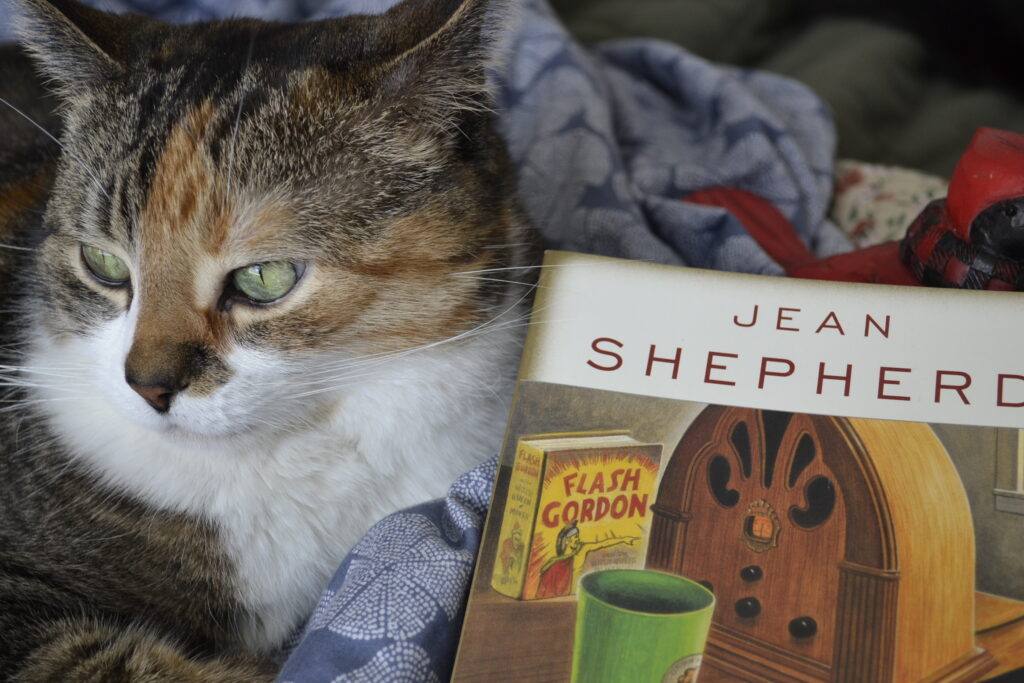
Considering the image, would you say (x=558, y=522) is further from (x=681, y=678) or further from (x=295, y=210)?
(x=295, y=210)

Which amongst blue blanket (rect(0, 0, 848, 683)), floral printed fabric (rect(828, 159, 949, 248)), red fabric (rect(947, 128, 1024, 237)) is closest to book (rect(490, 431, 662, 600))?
red fabric (rect(947, 128, 1024, 237))

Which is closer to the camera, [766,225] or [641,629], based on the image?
[641,629]

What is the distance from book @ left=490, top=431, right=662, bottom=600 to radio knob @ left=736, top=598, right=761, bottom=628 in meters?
0.09

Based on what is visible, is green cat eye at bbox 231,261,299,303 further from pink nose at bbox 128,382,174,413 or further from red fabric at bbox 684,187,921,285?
red fabric at bbox 684,187,921,285

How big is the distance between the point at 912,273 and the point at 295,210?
61cm

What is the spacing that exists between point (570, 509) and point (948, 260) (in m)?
0.44

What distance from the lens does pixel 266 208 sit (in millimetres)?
778

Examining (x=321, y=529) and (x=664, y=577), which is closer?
(x=664, y=577)

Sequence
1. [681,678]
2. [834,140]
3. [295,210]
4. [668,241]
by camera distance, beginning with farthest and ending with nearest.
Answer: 1. [834,140]
2. [668,241]
3. [295,210]
4. [681,678]

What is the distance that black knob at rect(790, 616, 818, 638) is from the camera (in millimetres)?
692

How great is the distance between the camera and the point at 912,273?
93 cm

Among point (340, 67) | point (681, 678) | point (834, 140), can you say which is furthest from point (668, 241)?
point (681, 678)

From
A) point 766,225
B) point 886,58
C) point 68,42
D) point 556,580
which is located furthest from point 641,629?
point 886,58

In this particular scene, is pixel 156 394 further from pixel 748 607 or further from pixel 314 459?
pixel 748 607
